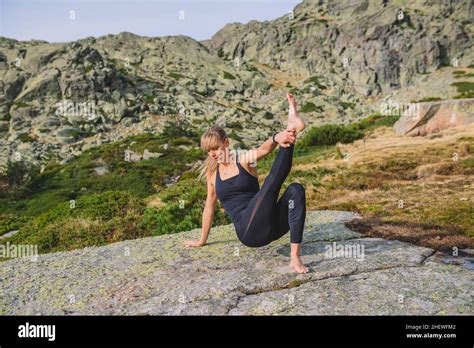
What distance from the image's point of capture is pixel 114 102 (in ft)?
251

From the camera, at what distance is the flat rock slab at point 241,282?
5.55 meters

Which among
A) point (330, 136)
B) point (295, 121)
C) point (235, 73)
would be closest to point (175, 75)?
point (235, 73)

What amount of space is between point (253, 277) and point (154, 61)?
11825 centimetres

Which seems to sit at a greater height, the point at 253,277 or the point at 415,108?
the point at 415,108

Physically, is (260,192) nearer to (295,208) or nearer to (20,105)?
(295,208)

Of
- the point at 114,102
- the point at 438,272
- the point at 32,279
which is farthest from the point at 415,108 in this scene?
the point at 114,102

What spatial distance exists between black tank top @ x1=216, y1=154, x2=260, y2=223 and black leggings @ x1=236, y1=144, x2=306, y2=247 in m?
0.21

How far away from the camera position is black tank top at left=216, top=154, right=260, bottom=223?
23.1 feet

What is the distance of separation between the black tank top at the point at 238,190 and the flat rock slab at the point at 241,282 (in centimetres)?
101

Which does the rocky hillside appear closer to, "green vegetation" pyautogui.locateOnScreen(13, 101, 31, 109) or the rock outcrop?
"green vegetation" pyautogui.locateOnScreen(13, 101, 31, 109)

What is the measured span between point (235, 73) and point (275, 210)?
113341 mm

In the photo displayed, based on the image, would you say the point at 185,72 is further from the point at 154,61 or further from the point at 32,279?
the point at 32,279

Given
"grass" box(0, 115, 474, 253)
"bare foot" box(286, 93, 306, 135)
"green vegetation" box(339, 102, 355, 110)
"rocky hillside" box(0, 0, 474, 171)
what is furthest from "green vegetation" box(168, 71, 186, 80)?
"bare foot" box(286, 93, 306, 135)

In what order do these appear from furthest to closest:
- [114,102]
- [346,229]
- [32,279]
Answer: [114,102] < [346,229] < [32,279]
